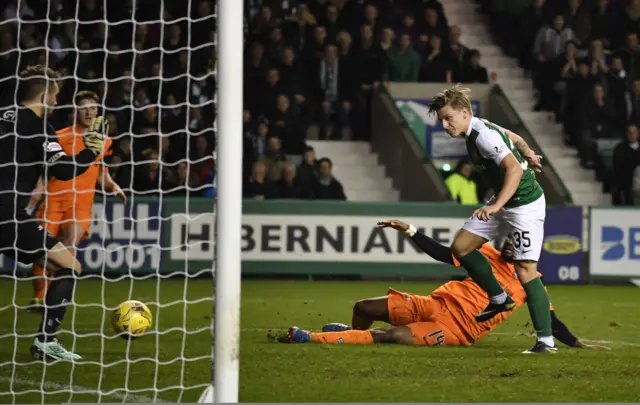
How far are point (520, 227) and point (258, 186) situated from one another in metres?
7.70

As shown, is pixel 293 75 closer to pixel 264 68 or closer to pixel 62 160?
pixel 264 68

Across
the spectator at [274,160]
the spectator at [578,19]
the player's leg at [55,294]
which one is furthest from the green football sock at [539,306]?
the spectator at [578,19]

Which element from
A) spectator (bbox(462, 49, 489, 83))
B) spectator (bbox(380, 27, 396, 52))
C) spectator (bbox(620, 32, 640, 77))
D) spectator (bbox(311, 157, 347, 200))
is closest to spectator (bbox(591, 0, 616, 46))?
spectator (bbox(620, 32, 640, 77))

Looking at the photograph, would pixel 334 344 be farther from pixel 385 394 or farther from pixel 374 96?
pixel 374 96

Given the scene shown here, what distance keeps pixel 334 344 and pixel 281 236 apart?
6.82 m

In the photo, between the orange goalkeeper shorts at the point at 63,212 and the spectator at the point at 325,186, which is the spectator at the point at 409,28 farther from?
the orange goalkeeper shorts at the point at 63,212

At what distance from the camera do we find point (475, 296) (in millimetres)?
8594

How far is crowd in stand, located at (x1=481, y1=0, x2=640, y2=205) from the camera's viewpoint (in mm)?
18656

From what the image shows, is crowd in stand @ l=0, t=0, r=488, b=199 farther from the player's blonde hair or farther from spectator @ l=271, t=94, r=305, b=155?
the player's blonde hair

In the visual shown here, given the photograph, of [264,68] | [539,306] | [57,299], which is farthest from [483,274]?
[264,68]

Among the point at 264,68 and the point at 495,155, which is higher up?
the point at 264,68

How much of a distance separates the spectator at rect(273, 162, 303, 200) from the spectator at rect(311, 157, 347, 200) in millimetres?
283

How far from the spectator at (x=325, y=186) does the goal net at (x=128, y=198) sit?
1413 mm

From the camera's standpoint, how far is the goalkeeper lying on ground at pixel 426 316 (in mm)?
8562
